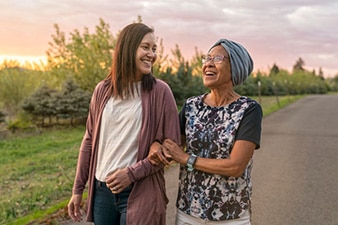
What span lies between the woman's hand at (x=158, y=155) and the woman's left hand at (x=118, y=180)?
14 cm

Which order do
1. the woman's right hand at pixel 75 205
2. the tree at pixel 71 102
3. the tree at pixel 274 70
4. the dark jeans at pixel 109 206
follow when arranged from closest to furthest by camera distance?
the dark jeans at pixel 109 206
the woman's right hand at pixel 75 205
the tree at pixel 71 102
the tree at pixel 274 70

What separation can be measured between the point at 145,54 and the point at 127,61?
0.10 m

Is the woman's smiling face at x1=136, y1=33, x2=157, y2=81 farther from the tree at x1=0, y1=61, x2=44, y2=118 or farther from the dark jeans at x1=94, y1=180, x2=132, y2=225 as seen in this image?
the tree at x1=0, y1=61, x2=44, y2=118

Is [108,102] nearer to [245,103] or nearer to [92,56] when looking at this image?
[245,103]

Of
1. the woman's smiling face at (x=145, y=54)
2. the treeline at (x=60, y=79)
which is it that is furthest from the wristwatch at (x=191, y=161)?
the treeline at (x=60, y=79)

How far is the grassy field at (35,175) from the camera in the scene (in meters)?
5.29

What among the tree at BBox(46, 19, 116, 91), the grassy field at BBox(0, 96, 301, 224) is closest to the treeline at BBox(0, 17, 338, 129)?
the tree at BBox(46, 19, 116, 91)

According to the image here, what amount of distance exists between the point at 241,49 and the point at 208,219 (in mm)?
870

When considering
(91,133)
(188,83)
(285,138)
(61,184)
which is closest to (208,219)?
(91,133)

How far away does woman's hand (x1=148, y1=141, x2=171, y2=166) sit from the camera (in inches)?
79.7

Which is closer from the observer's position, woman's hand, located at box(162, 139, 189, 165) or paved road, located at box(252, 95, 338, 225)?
woman's hand, located at box(162, 139, 189, 165)

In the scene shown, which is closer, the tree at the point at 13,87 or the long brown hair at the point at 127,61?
the long brown hair at the point at 127,61

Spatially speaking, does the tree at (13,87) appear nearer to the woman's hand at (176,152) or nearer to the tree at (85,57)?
the tree at (85,57)

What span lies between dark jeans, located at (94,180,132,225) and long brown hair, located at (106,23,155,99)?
49 centimetres
